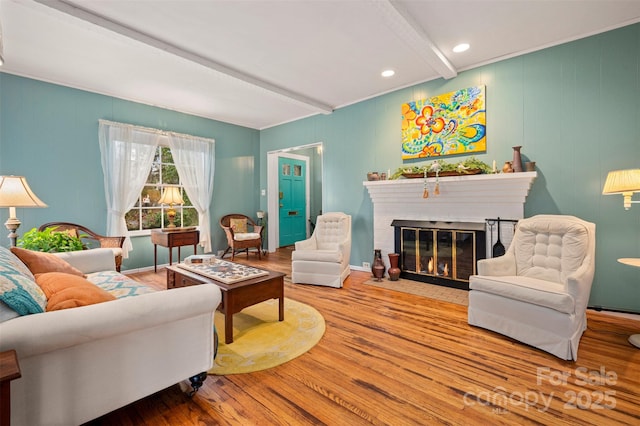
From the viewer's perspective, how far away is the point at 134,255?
186 inches

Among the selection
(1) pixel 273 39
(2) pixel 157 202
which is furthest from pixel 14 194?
(2) pixel 157 202

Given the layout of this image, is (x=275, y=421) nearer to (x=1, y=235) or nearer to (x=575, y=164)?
(x=575, y=164)

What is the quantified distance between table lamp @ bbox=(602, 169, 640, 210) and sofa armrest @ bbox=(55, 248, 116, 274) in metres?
4.56

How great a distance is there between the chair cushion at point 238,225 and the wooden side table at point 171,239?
98cm

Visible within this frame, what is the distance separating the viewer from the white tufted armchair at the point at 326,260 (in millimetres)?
3785

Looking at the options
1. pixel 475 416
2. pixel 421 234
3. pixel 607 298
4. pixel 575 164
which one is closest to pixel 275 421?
pixel 475 416

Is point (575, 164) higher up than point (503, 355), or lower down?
higher up

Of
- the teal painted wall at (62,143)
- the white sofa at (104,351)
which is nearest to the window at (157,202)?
the teal painted wall at (62,143)

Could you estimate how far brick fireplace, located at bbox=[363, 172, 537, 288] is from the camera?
3309mm

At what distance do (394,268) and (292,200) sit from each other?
12.2 feet

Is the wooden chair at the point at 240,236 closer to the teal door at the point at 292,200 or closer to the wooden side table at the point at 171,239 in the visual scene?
the wooden side table at the point at 171,239

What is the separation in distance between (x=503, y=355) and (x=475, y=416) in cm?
79

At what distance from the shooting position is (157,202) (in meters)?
5.07

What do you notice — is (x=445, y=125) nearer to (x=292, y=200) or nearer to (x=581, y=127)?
(x=581, y=127)
